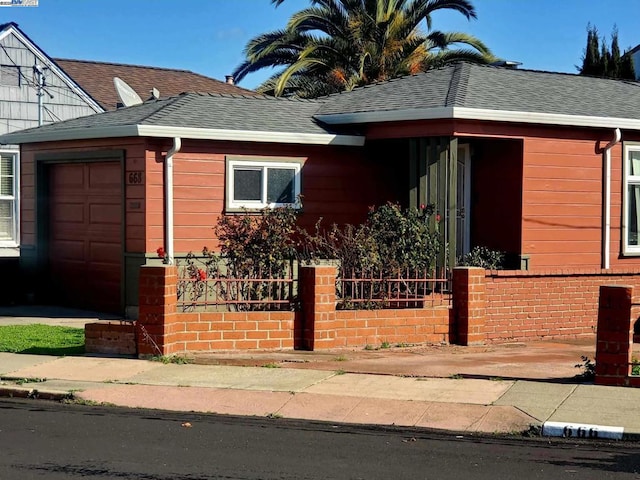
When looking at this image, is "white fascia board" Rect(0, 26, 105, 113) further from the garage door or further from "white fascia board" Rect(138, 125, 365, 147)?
"white fascia board" Rect(138, 125, 365, 147)

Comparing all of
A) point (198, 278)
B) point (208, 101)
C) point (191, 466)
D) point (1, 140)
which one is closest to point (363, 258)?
point (198, 278)

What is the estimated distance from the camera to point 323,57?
26.2 metres

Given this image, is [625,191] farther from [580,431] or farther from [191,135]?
[580,431]

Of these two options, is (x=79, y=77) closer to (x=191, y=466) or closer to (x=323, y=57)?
(x=323, y=57)

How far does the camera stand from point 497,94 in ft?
52.9

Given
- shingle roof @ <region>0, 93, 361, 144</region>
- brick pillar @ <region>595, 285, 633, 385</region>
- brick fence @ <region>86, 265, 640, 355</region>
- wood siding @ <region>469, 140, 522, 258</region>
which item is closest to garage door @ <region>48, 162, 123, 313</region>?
shingle roof @ <region>0, 93, 361, 144</region>

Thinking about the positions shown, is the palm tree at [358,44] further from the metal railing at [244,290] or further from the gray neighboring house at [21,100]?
the metal railing at [244,290]

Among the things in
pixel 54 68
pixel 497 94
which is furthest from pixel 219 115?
pixel 54 68

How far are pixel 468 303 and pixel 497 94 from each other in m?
4.47

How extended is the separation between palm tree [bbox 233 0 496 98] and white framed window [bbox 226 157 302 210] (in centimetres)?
923

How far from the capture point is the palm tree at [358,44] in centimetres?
2544

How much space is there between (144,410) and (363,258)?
462 centimetres

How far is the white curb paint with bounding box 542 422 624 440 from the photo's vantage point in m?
8.45

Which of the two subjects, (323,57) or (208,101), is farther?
(323,57)
